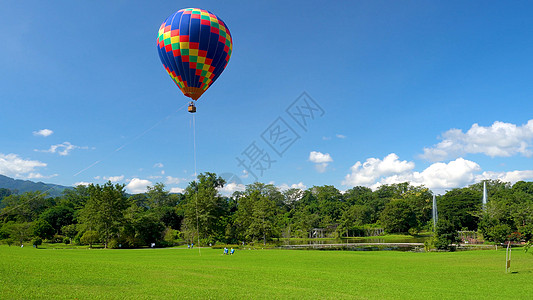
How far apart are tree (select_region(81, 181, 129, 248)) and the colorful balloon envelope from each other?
108 ft

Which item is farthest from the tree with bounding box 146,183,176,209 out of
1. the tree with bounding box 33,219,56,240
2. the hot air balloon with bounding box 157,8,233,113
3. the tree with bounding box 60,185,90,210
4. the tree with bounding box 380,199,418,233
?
the hot air balloon with bounding box 157,8,233,113

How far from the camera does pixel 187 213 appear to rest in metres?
55.5

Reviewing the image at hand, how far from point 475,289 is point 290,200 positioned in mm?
113082

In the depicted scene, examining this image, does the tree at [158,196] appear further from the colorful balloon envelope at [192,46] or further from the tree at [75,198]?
the colorful balloon envelope at [192,46]

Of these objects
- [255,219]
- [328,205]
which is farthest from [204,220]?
[328,205]

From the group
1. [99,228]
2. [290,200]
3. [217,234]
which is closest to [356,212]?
[290,200]

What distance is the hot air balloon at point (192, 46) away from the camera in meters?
22.6

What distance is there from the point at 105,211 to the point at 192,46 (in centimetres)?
3638

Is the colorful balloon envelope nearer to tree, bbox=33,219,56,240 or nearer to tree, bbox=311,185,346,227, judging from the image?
tree, bbox=33,219,56,240

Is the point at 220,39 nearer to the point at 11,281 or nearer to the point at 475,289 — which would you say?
the point at 11,281

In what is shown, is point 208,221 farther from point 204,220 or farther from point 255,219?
point 255,219

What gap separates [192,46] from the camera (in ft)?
74.2

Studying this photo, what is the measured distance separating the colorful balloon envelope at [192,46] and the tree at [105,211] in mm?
32946

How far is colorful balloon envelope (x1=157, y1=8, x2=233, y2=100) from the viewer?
2255 cm
